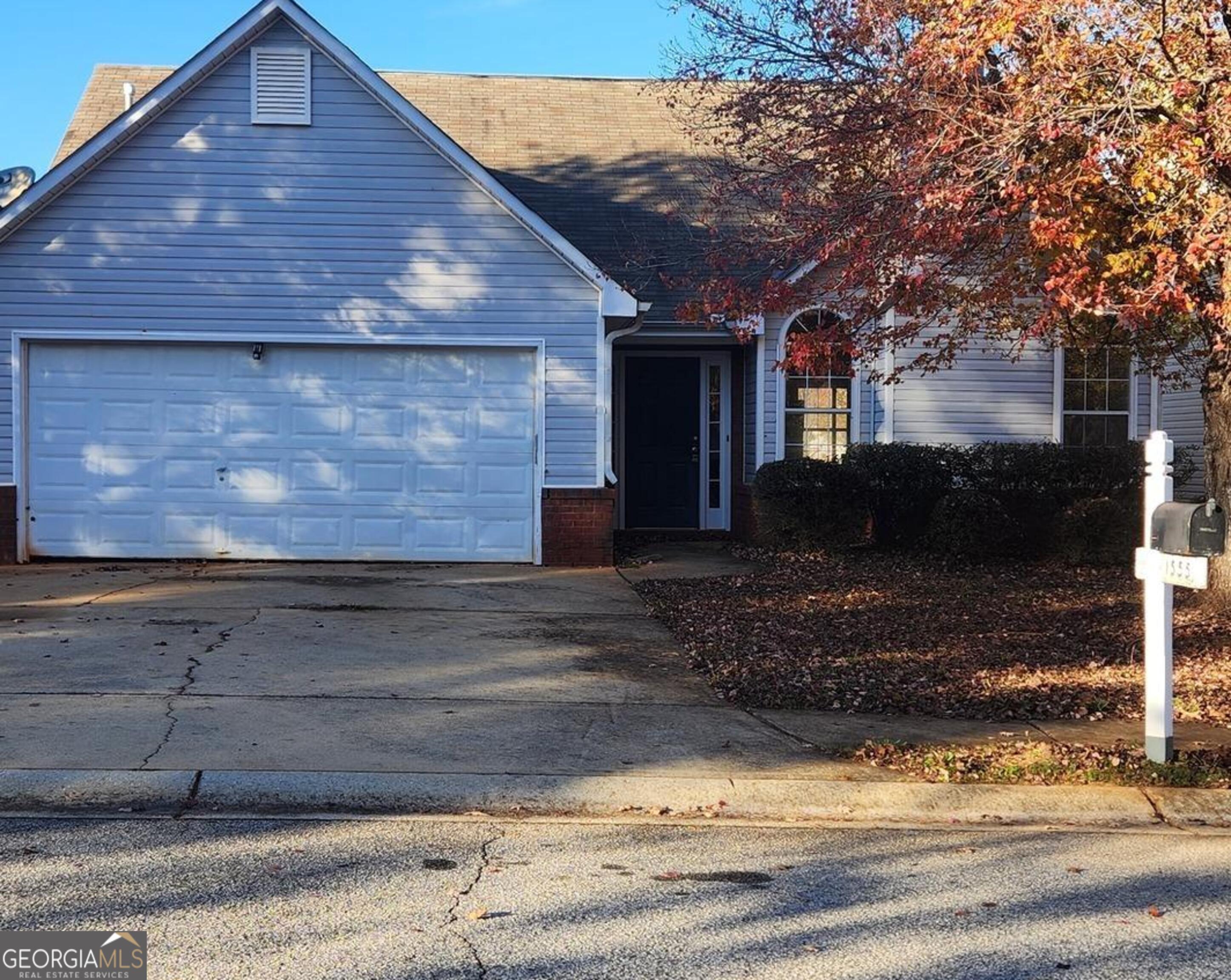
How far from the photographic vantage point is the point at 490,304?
13805 millimetres

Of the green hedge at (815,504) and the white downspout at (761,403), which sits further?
the white downspout at (761,403)

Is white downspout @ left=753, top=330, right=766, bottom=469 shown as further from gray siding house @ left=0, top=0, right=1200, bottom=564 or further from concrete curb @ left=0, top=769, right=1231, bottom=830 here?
concrete curb @ left=0, top=769, right=1231, bottom=830

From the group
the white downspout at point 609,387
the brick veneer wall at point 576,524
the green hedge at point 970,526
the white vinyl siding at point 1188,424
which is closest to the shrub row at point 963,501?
the green hedge at point 970,526

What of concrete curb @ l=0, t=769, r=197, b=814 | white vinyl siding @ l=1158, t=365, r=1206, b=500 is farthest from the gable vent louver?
white vinyl siding @ l=1158, t=365, r=1206, b=500

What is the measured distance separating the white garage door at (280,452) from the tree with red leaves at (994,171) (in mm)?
3548

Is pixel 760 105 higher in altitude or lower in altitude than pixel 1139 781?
higher

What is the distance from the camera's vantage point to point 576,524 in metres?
13.9

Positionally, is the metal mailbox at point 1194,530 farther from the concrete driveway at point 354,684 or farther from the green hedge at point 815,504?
A: the green hedge at point 815,504

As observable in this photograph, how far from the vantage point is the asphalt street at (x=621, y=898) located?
4254mm

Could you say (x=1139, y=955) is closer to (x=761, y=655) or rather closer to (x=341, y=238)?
(x=761, y=655)

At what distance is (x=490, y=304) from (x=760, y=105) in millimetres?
4346

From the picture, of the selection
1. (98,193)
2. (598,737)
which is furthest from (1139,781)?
(98,193)

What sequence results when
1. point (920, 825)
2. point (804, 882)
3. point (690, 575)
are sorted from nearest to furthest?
point (804, 882) → point (920, 825) → point (690, 575)

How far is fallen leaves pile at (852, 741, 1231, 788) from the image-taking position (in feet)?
21.1
